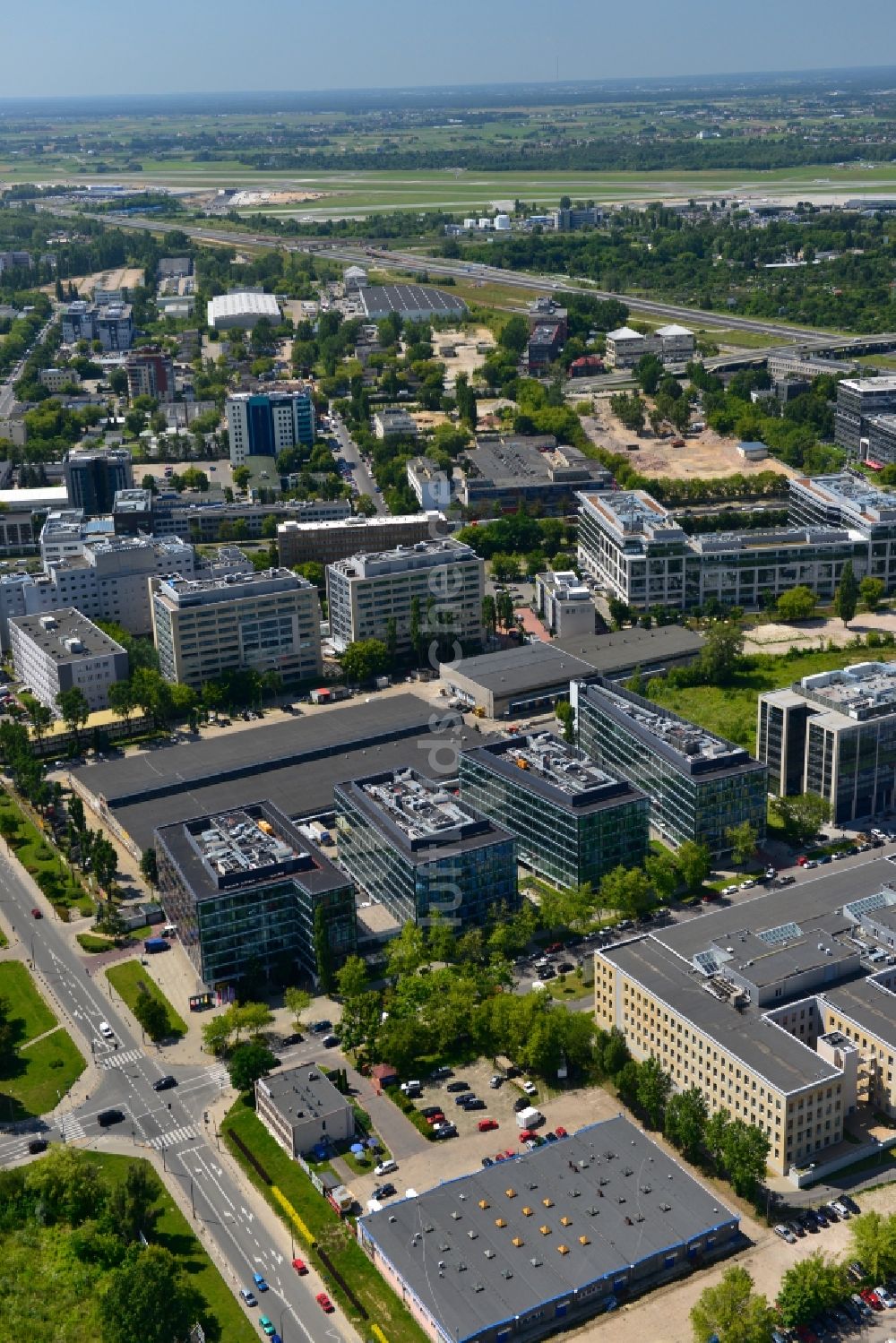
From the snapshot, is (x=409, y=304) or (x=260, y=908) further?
(x=409, y=304)

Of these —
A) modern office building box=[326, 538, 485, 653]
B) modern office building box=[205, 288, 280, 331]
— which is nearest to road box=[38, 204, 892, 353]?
modern office building box=[205, 288, 280, 331]

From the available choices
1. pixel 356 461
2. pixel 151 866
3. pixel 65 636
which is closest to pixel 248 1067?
pixel 151 866

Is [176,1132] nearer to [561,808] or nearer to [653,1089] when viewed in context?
[653,1089]

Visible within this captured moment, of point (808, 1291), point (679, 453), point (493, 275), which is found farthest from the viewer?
point (493, 275)

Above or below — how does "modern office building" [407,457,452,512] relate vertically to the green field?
above

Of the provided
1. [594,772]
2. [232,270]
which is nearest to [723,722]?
[594,772]

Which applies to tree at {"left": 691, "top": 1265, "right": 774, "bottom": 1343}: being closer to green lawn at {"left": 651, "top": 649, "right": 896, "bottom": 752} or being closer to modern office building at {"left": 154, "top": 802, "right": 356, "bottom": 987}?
modern office building at {"left": 154, "top": 802, "right": 356, "bottom": 987}

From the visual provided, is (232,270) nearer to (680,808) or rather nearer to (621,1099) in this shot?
(680,808)
